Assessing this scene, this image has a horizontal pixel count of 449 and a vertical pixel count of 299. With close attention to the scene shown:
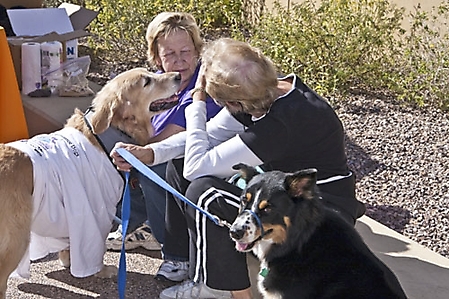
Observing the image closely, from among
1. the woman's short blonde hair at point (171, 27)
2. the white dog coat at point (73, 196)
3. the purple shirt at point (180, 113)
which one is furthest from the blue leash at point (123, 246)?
the woman's short blonde hair at point (171, 27)

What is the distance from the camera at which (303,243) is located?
116 inches

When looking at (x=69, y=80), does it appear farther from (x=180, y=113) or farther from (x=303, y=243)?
(x=303, y=243)

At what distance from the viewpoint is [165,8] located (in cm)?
761

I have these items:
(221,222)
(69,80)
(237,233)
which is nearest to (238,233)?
(237,233)

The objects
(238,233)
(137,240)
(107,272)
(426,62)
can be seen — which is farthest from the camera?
(426,62)

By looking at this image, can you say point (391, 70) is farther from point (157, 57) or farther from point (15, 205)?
point (15, 205)

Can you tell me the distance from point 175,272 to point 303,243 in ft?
3.81

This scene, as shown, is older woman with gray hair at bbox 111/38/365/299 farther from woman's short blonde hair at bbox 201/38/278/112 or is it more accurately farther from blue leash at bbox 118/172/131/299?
blue leash at bbox 118/172/131/299

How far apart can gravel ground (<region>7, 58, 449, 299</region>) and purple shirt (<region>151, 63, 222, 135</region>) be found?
0.79 m

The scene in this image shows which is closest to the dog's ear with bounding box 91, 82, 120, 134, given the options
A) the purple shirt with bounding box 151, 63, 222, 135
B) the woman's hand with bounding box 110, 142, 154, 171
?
the woman's hand with bounding box 110, 142, 154, 171

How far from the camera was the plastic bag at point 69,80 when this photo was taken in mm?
6086

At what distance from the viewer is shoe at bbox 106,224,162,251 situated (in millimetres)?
4293

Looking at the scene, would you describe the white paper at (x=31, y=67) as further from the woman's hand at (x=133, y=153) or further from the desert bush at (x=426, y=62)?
the desert bush at (x=426, y=62)

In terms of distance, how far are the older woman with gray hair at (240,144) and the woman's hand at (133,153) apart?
0.80 feet
